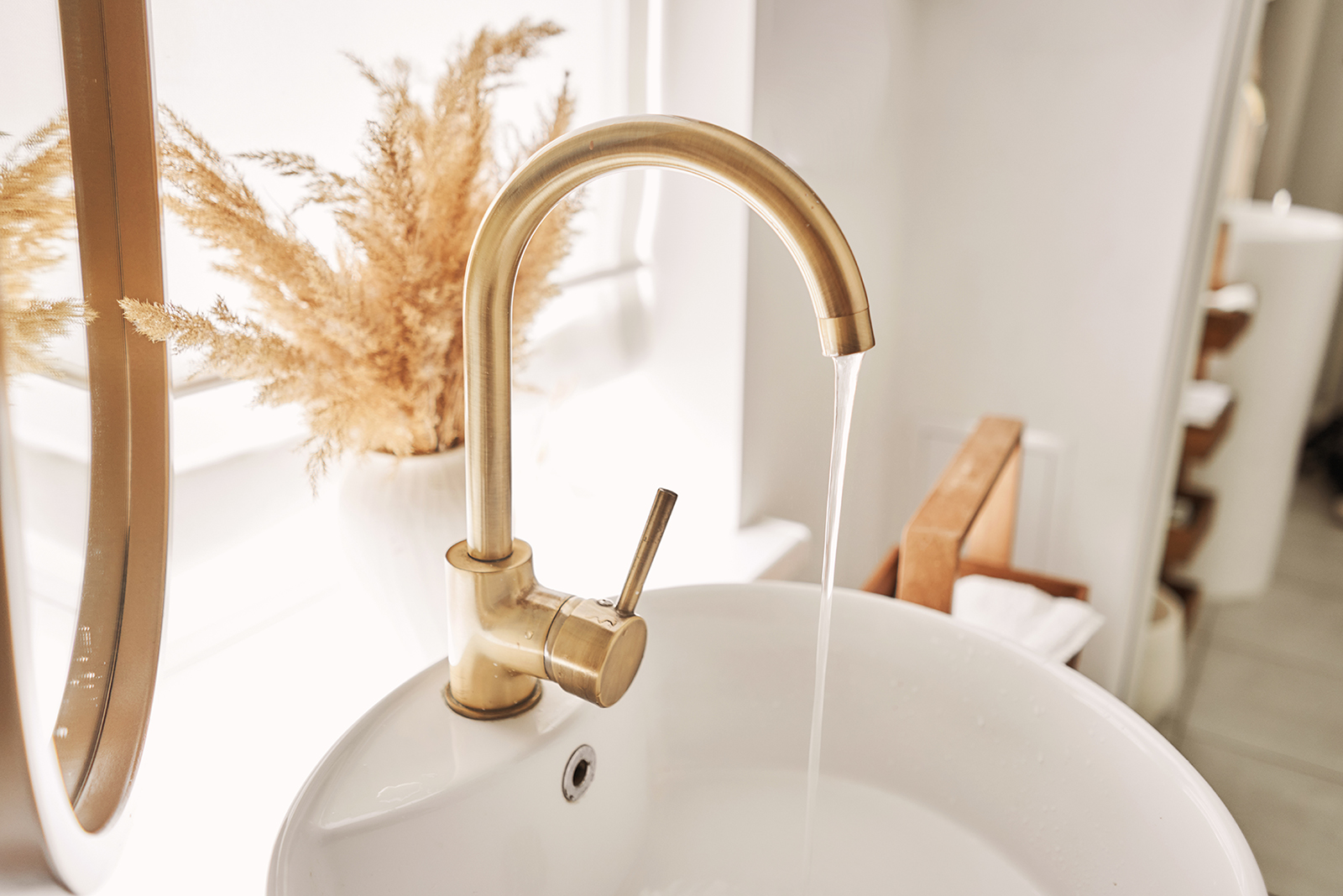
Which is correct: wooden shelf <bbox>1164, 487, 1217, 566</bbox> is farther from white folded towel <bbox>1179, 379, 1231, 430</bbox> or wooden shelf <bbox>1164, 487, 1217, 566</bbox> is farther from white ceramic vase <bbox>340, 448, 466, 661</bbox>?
white ceramic vase <bbox>340, 448, 466, 661</bbox>

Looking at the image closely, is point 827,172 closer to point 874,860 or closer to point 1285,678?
point 874,860

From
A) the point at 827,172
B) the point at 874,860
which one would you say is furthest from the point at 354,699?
the point at 827,172

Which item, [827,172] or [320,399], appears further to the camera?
[827,172]

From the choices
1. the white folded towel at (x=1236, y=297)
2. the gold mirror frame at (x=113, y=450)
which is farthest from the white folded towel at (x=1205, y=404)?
the gold mirror frame at (x=113, y=450)

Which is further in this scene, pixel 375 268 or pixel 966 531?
pixel 966 531

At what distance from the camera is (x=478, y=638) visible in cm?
49

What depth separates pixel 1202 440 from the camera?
1.79 meters

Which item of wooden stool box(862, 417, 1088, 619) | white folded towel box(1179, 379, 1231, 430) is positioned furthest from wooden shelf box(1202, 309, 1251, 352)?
wooden stool box(862, 417, 1088, 619)

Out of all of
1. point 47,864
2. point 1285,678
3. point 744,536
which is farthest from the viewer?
point 1285,678

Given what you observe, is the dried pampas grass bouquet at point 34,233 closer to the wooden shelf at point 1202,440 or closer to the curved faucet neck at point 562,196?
the curved faucet neck at point 562,196

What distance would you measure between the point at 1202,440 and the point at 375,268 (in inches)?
67.6

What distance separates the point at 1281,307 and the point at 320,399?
1981 millimetres

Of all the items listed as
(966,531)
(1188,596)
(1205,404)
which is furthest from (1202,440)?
(966,531)

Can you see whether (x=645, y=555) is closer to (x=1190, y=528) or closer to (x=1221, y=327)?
(x=1221, y=327)
